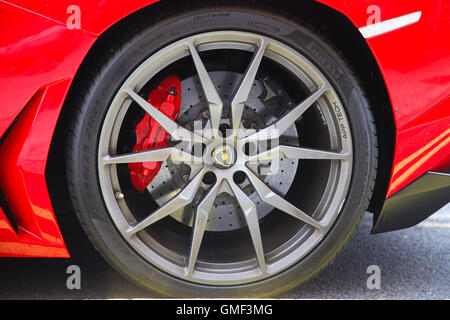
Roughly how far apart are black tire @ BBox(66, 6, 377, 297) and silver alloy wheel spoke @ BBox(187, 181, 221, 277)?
0.09m


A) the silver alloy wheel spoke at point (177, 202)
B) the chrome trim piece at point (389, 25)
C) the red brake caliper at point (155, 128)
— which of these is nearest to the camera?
the chrome trim piece at point (389, 25)

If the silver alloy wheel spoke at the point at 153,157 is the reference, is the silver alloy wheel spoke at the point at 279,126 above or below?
above

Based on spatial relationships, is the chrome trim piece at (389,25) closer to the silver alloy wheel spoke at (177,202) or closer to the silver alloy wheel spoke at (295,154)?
the silver alloy wheel spoke at (295,154)

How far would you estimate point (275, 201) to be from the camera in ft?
6.10

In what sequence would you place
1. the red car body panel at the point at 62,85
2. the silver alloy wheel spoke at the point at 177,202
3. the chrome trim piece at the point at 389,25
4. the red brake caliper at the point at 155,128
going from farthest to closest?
1. the red brake caliper at the point at 155,128
2. the silver alloy wheel spoke at the point at 177,202
3. the chrome trim piece at the point at 389,25
4. the red car body panel at the point at 62,85

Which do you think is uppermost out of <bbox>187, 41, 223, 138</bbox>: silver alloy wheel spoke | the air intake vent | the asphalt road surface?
<bbox>187, 41, 223, 138</bbox>: silver alloy wheel spoke

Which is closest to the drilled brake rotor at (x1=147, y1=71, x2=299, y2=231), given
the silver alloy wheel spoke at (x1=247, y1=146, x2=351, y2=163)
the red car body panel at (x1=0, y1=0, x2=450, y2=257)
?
the silver alloy wheel spoke at (x1=247, y1=146, x2=351, y2=163)

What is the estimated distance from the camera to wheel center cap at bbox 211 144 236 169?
181cm

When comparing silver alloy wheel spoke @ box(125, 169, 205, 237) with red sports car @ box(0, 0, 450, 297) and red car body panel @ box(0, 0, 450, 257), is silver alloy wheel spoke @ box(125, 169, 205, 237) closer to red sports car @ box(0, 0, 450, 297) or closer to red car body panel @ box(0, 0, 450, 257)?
red sports car @ box(0, 0, 450, 297)

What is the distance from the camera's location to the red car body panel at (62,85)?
5.20ft

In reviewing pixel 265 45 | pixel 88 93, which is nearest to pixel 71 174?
pixel 88 93

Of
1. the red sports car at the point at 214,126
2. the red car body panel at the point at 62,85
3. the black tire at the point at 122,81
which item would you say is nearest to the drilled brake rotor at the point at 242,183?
the red sports car at the point at 214,126

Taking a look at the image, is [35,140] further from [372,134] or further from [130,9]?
[372,134]
